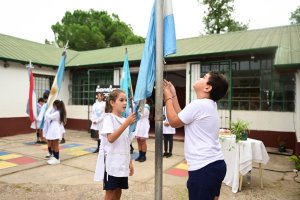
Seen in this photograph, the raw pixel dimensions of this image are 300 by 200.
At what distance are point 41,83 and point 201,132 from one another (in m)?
12.3

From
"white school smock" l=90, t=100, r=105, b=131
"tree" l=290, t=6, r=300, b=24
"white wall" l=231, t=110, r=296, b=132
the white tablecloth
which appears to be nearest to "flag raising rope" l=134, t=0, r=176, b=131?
the white tablecloth

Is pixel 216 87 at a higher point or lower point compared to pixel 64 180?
higher

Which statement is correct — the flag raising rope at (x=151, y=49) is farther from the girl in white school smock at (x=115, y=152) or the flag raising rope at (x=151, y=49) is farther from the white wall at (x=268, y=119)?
the white wall at (x=268, y=119)

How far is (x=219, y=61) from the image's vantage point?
9.18m

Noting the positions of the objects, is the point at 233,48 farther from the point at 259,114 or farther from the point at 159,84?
the point at 159,84

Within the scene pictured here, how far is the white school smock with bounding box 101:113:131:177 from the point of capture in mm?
2877

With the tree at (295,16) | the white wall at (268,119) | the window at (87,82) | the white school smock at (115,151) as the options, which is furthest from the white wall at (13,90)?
the tree at (295,16)

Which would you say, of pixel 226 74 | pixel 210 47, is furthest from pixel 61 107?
pixel 210 47

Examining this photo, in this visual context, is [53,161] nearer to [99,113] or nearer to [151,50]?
[99,113]

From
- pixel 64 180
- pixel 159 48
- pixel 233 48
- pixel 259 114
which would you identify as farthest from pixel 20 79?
pixel 159 48

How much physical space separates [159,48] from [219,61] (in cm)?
741

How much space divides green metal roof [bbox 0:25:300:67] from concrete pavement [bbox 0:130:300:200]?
2.98 m

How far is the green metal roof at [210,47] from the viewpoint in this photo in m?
8.17

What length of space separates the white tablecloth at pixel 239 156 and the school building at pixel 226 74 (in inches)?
103
